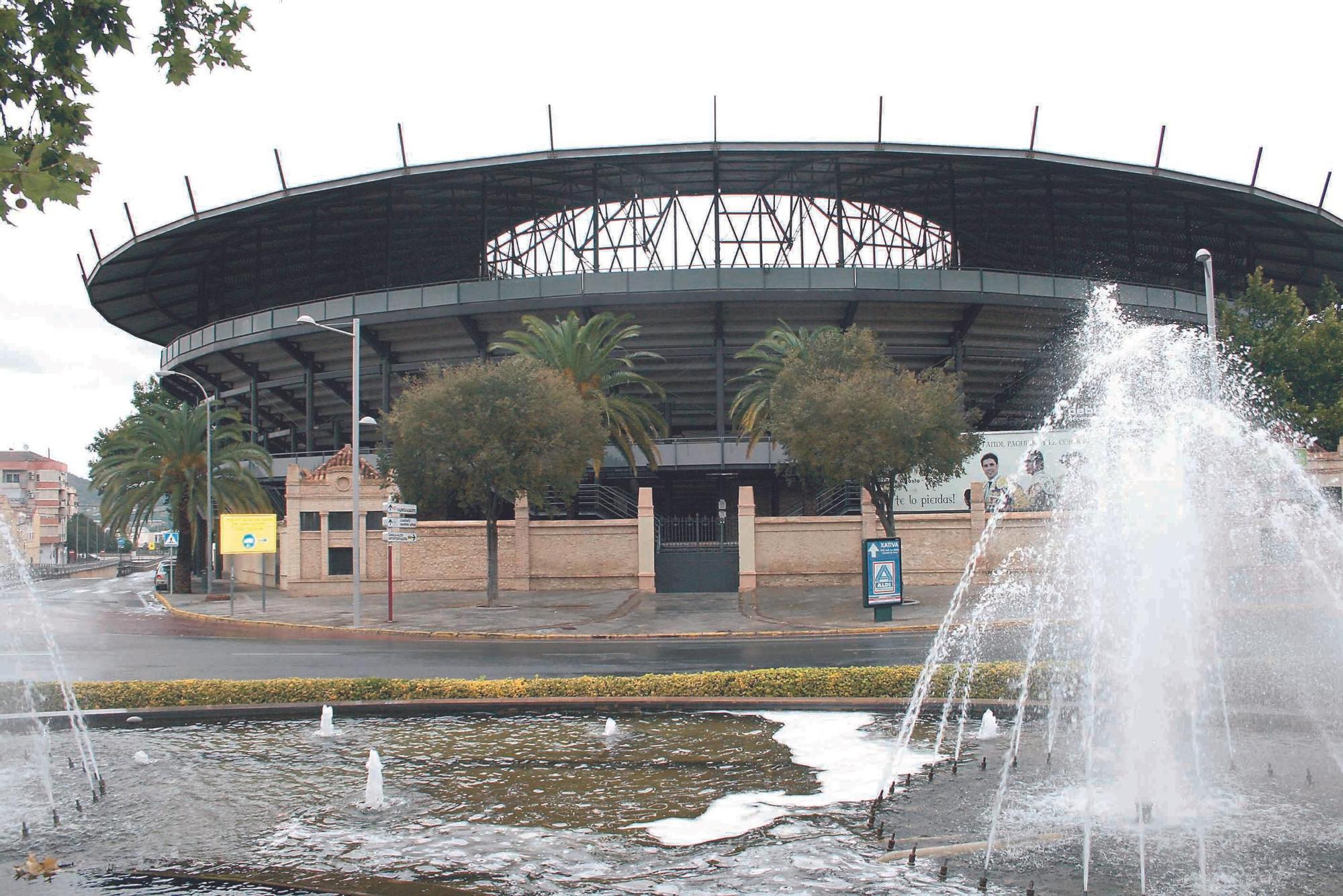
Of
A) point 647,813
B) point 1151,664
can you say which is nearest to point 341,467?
point 647,813

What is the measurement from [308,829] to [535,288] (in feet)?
120

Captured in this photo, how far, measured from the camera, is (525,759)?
428 inches

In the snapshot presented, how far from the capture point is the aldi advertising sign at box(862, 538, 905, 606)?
2442 cm

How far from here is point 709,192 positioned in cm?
A: 4866

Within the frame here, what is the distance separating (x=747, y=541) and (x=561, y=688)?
2027cm

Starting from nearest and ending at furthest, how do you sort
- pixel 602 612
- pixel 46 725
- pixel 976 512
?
1. pixel 46 725
2. pixel 602 612
3. pixel 976 512

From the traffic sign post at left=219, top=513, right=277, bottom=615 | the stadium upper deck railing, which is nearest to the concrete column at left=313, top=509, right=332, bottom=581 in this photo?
the traffic sign post at left=219, top=513, right=277, bottom=615

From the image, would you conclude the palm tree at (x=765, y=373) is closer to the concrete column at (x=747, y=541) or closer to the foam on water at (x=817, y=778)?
the concrete column at (x=747, y=541)

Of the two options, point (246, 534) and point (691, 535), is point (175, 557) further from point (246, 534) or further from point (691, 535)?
point (691, 535)

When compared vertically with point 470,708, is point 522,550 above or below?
above

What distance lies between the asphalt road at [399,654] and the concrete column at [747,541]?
34.2 ft

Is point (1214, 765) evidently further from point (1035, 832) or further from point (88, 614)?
point (88, 614)

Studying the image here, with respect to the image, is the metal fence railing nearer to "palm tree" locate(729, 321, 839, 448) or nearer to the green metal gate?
the green metal gate

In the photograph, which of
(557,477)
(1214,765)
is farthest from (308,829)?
(557,477)
